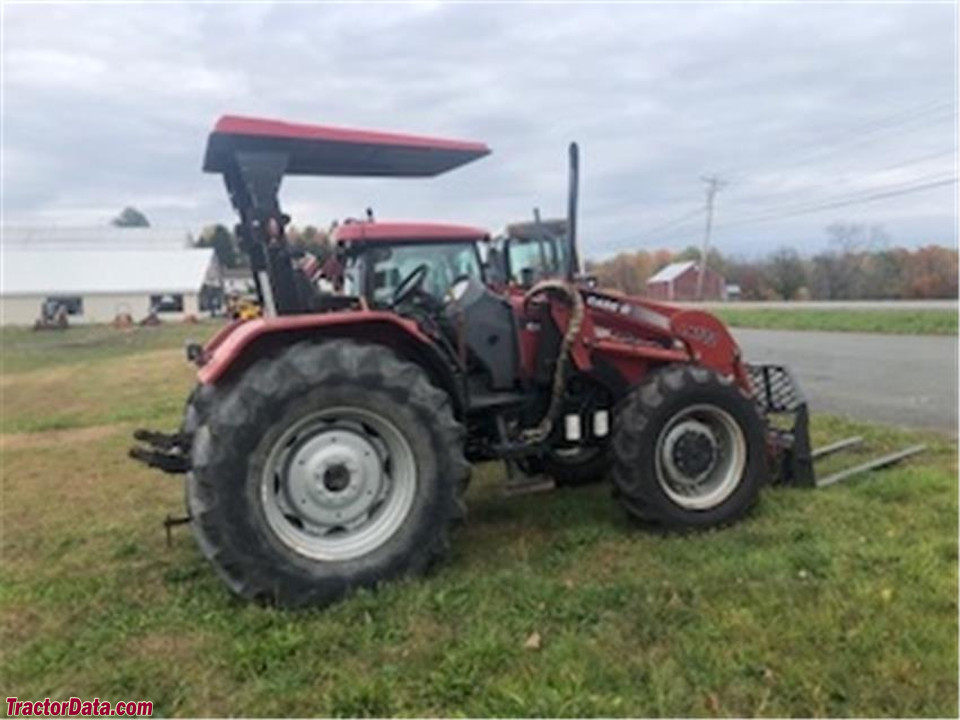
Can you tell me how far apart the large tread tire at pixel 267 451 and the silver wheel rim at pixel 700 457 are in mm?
1442

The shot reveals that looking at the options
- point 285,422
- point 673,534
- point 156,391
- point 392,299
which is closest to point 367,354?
point 285,422

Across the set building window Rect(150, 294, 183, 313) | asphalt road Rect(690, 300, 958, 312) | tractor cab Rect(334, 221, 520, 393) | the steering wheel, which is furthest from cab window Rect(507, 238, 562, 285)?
building window Rect(150, 294, 183, 313)

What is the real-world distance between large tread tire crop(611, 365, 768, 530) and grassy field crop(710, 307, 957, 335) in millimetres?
18467

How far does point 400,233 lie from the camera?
5305 mm

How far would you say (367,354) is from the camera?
440 cm

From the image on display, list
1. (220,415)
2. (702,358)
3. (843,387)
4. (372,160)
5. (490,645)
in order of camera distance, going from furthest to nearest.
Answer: (843,387) → (702,358) → (372,160) → (220,415) → (490,645)

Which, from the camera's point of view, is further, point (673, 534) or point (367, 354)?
point (673, 534)

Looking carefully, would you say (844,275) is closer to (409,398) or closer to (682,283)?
(682,283)

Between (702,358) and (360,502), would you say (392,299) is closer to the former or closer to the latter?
(360,502)

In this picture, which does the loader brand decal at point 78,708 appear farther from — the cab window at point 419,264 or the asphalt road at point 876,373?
the asphalt road at point 876,373

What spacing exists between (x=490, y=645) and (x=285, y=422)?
145 centimetres

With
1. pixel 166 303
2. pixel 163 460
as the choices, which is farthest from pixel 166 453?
pixel 166 303

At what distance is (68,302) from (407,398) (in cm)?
5511

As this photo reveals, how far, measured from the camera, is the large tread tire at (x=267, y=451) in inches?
163
